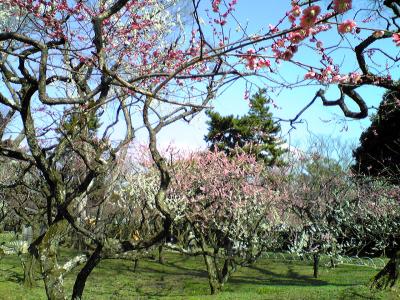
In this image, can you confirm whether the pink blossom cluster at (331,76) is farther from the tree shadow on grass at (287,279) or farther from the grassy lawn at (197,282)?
the tree shadow on grass at (287,279)

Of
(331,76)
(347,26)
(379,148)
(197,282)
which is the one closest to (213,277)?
(197,282)

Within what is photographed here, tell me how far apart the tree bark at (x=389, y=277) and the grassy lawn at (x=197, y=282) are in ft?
0.92

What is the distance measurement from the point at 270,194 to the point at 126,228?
21.4ft

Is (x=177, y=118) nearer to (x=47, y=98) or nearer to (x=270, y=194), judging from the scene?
(x=47, y=98)

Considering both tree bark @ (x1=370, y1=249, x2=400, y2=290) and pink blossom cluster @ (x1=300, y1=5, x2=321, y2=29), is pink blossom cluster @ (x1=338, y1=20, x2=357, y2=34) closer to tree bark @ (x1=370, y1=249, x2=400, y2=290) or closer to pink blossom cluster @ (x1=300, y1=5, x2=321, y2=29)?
pink blossom cluster @ (x1=300, y1=5, x2=321, y2=29)

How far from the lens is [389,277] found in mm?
9062

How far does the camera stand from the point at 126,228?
769 inches

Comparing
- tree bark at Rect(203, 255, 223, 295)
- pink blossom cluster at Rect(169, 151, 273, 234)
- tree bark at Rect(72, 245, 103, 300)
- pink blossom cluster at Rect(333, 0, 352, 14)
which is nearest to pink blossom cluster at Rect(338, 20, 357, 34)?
pink blossom cluster at Rect(333, 0, 352, 14)

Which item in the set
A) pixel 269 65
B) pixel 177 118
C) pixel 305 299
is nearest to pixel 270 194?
pixel 305 299

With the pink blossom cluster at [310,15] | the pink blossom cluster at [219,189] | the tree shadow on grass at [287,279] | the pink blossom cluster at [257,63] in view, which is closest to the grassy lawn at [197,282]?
the tree shadow on grass at [287,279]

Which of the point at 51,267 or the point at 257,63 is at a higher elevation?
the point at 257,63

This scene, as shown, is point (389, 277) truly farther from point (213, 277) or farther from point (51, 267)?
point (51, 267)

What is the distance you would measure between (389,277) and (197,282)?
21.1ft

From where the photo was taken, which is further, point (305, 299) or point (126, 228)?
point (126, 228)
